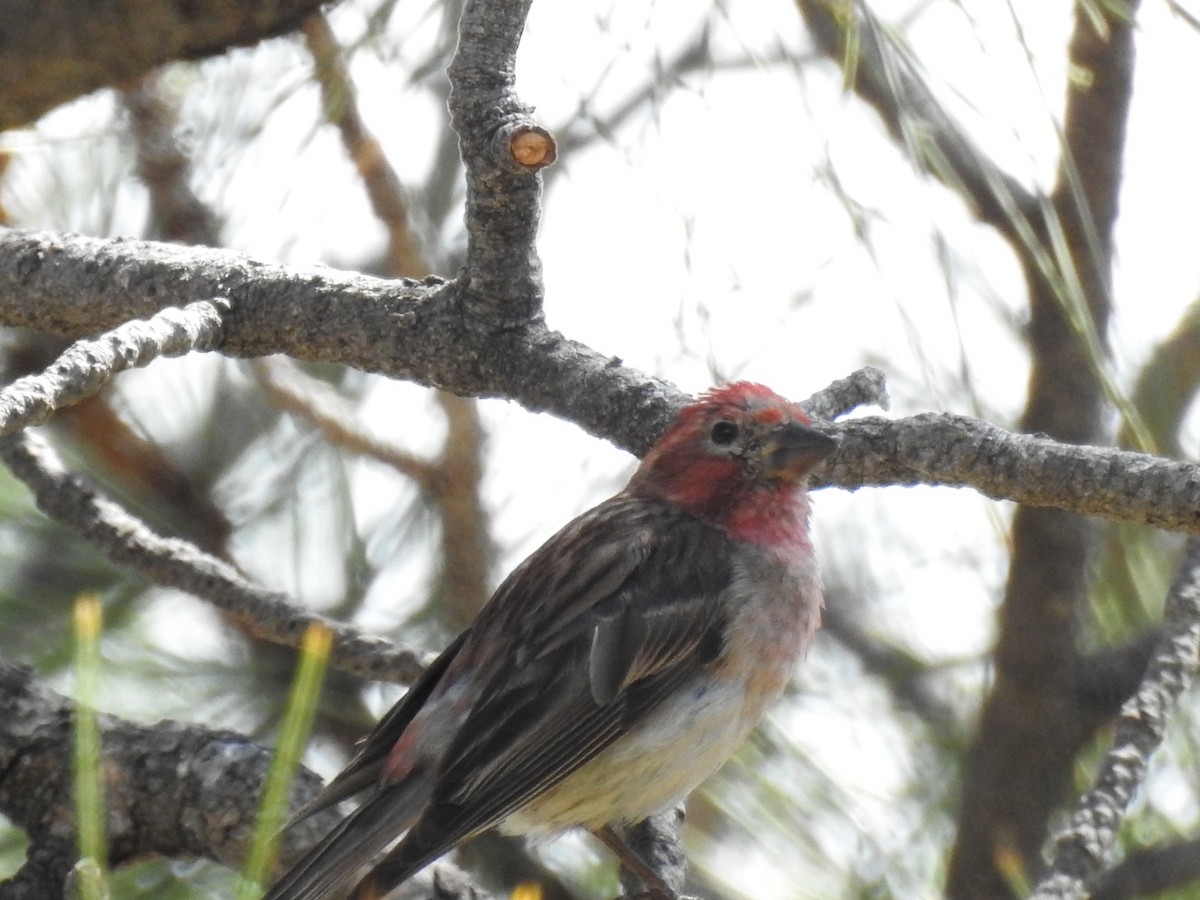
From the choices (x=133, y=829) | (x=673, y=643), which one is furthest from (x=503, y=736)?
(x=133, y=829)

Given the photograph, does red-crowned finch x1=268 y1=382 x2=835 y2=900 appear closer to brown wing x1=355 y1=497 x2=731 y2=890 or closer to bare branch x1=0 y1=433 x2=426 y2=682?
brown wing x1=355 y1=497 x2=731 y2=890

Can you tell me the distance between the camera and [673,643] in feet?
12.4

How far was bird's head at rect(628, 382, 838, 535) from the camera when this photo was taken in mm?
3738

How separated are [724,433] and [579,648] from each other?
0.63 metres

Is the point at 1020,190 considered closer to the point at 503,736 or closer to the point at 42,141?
the point at 503,736

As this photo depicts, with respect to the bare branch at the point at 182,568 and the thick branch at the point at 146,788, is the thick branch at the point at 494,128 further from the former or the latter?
the thick branch at the point at 146,788

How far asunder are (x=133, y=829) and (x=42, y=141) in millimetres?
2031

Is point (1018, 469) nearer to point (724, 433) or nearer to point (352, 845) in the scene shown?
point (724, 433)

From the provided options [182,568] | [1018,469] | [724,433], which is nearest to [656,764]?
[724,433]

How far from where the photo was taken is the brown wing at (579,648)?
138 inches

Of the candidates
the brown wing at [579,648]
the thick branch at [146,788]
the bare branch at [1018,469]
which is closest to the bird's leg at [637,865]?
the brown wing at [579,648]

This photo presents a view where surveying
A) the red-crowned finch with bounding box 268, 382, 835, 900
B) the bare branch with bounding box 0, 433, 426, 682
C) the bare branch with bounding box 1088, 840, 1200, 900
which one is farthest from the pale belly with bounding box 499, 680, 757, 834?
the bare branch with bounding box 1088, 840, 1200, 900

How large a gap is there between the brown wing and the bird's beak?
0.85 feet

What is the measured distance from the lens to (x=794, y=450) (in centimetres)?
356
